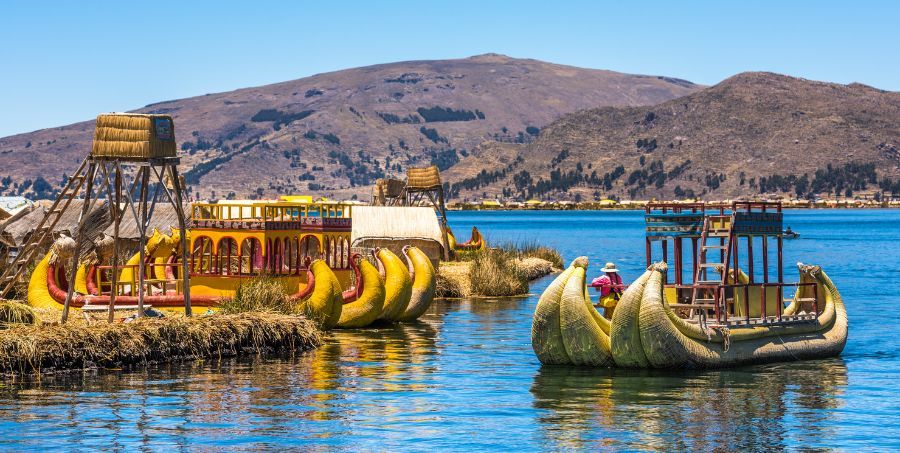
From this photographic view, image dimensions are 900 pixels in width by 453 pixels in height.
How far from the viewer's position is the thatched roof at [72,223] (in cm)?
4047

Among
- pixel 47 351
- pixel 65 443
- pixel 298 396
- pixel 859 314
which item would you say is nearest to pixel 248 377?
pixel 298 396

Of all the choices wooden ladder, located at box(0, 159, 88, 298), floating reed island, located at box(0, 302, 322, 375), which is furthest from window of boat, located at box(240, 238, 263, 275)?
wooden ladder, located at box(0, 159, 88, 298)

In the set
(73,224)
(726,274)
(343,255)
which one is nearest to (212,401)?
(726,274)

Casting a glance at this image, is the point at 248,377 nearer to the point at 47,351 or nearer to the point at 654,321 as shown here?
the point at 47,351

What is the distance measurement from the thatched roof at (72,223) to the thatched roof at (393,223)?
19.0 feet

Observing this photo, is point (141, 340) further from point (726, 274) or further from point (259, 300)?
point (726, 274)

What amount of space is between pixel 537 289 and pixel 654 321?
Answer: 26105 mm

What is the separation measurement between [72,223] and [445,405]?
24.1m

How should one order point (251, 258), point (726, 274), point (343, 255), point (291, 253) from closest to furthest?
point (726, 274), point (251, 258), point (291, 253), point (343, 255)

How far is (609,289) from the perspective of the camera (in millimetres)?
26859

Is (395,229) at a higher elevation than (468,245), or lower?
higher

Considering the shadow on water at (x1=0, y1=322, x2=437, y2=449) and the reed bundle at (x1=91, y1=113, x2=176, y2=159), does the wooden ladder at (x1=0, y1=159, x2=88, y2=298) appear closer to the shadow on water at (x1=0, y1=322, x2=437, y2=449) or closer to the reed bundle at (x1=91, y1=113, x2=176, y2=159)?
the reed bundle at (x1=91, y1=113, x2=176, y2=159)

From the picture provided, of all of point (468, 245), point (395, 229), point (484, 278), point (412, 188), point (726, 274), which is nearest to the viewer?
point (726, 274)

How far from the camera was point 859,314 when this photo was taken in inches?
1635
